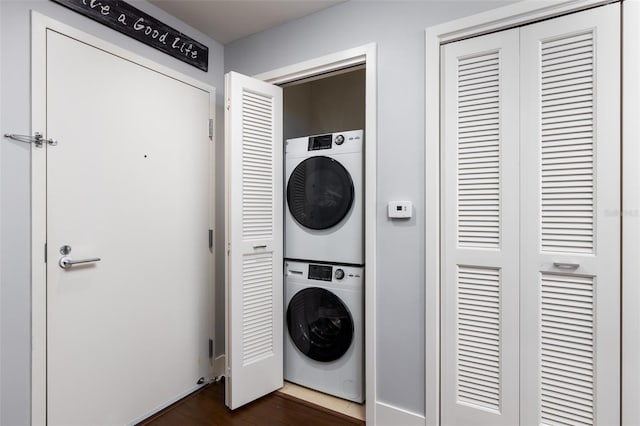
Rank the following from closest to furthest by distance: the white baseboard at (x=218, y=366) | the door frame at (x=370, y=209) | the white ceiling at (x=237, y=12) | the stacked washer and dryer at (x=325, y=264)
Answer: the door frame at (x=370, y=209), the white ceiling at (x=237, y=12), the stacked washer and dryer at (x=325, y=264), the white baseboard at (x=218, y=366)

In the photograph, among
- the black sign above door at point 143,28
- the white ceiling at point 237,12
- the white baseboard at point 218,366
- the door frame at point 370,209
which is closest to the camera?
the black sign above door at point 143,28

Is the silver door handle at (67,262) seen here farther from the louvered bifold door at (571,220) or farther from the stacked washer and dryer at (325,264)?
the louvered bifold door at (571,220)

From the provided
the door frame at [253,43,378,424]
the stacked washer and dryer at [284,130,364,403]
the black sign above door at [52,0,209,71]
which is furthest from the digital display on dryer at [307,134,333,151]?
the black sign above door at [52,0,209,71]

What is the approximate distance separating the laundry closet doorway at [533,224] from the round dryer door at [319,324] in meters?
0.66

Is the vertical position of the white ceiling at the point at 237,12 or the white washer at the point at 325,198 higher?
the white ceiling at the point at 237,12

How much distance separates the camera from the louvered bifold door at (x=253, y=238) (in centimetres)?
198

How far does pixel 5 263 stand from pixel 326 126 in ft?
8.47

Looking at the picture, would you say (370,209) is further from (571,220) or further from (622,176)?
(622,176)

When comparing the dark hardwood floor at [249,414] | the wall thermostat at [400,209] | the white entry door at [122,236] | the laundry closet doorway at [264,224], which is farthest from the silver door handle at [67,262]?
the wall thermostat at [400,209]

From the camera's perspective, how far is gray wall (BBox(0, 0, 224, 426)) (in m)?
1.38

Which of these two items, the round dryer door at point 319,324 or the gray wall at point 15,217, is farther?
the round dryer door at point 319,324

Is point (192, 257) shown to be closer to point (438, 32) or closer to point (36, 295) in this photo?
point (36, 295)

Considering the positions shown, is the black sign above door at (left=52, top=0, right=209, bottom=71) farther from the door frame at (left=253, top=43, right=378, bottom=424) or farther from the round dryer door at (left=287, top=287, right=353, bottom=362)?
the round dryer door at (left=287, top=287, right=353, bottom=362)

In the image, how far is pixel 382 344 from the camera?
6.06 ft
